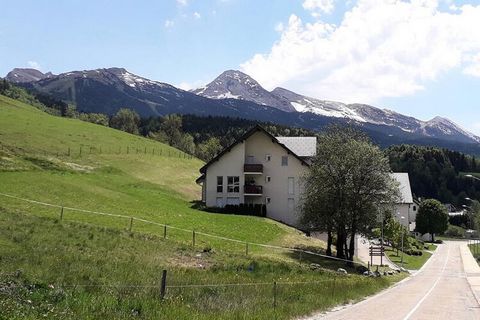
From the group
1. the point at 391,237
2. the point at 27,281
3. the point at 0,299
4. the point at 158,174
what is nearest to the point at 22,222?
the point at 27,281

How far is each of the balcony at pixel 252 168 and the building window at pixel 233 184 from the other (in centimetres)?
178

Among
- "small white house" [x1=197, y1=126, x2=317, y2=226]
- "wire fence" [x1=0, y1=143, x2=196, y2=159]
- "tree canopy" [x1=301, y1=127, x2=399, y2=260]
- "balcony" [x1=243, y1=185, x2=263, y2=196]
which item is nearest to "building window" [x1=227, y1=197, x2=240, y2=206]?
"small white house" [x1=197, y1=126, x2=317, y2=226]

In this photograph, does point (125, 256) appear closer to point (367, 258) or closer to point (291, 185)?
point (367, 258)

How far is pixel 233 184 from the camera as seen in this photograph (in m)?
73.7

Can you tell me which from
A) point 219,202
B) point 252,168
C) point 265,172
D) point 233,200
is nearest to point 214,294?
A: point 252,168

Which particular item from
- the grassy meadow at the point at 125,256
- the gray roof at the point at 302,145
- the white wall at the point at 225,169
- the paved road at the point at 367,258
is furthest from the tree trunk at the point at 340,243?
the gray roof at the point at 302,145

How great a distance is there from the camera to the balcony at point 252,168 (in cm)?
7238

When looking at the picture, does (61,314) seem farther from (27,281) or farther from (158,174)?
(158,174)

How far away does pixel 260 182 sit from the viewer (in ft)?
242

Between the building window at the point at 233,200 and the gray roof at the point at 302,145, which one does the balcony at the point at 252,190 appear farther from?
the gray roof at the point at 302,145

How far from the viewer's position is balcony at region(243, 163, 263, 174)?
7238 centimetres

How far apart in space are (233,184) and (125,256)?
4766 centimetres

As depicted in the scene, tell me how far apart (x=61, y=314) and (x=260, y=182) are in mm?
62388

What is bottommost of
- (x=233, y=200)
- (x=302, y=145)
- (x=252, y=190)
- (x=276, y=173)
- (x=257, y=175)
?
(x=233, y=200)
